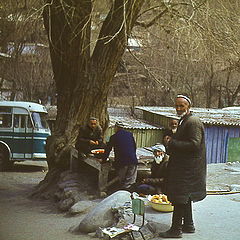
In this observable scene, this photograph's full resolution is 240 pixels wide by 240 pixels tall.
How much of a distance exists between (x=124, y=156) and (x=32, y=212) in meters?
2.63

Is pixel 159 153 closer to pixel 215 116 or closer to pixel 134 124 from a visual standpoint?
pixel 215 116

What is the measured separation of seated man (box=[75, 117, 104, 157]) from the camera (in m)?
10.6

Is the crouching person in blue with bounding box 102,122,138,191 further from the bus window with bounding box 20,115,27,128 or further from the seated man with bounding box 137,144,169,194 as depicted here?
the bus window with bounding box 20,115,27,128

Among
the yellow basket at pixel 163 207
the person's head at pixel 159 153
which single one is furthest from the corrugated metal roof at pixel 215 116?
the yellow basket at pixel 163 207

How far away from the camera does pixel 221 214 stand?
7488 millimetres

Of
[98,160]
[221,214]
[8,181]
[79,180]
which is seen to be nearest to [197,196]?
[221,214]

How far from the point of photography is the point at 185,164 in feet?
19.5

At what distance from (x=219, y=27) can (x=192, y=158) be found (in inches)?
267

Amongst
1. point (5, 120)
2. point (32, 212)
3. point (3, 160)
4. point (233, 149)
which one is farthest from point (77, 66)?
point (233, 149)

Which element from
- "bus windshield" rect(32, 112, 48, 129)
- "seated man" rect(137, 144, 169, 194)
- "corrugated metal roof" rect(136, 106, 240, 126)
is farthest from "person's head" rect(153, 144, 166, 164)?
"corrugated metal roof" rect(136, 106, 240, 126)

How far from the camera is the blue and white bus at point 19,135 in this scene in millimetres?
18078

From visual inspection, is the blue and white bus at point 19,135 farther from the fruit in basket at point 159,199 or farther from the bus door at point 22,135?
the fruit in basket at point 159,199

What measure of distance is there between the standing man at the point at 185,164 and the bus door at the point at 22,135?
12.9 meters

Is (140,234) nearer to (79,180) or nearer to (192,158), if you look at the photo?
(192,158)
